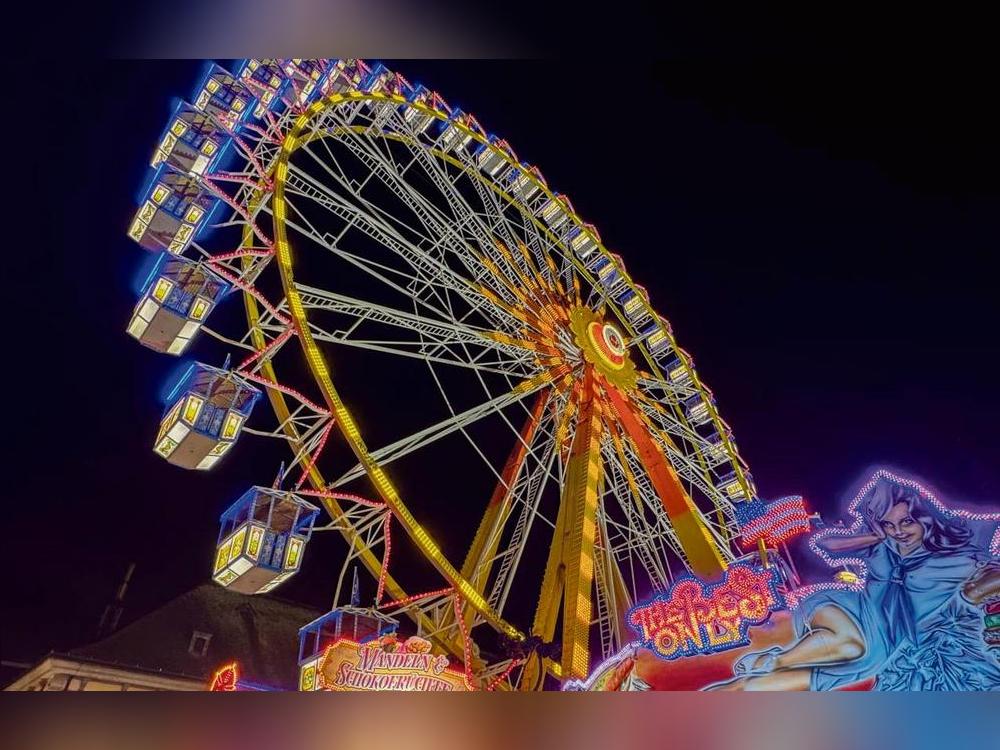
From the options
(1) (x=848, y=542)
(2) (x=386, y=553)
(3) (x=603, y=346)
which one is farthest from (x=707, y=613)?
(3) (x=603, y=346)

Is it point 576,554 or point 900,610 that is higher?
point 576,554

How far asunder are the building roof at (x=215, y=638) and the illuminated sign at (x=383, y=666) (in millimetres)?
6856

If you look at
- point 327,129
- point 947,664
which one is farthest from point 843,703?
point 327,129

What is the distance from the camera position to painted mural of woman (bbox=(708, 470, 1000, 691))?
7527 mm

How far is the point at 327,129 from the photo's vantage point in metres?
13.0

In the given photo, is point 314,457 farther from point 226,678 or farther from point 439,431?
point 226,678

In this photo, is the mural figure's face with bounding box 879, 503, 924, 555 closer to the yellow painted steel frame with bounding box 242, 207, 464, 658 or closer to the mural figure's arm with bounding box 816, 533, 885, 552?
the mural figure's arm with bounding box 816, 533, 885, 552

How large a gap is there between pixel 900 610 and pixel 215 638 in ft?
49.7

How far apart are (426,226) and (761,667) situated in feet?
28.1

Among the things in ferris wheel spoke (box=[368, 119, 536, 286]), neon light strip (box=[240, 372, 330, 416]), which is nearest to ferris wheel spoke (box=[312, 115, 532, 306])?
ferris wheel spoke (box=[368, 119, 536, 286])

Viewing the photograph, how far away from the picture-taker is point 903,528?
27.3ft

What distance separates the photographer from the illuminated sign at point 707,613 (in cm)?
863

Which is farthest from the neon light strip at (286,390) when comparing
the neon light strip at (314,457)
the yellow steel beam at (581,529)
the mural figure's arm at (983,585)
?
the mural figure's arm at (983,585)

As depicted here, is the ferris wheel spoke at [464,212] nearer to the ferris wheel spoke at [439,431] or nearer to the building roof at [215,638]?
the ferris wheel spoke at [439,431]
